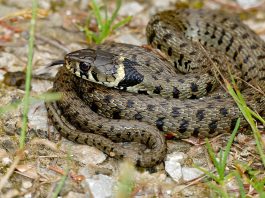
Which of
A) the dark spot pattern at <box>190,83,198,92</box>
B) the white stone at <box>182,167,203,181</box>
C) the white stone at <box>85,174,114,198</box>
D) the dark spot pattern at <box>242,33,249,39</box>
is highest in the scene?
the dark spot pattern at <box>242,33,249,39</box>

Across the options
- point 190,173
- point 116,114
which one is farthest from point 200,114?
point 116,114

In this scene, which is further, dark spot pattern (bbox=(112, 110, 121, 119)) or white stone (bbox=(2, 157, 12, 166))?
dark spot pattern (bbox=(112, 110, 121, 119))

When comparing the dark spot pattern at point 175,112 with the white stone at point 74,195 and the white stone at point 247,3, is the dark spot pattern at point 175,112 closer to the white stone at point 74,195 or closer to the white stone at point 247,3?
the white stone at point 74,195

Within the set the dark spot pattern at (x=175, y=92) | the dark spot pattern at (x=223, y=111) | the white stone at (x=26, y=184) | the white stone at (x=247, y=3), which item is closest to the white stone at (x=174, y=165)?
the dark spot pattern at (x=223, y=111)

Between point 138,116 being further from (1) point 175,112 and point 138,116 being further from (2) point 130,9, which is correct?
(2) point 130,9

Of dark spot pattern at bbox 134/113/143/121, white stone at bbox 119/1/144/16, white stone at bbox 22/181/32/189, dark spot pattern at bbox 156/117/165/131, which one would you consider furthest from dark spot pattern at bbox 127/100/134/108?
white stone at bbox 119/1/144/16

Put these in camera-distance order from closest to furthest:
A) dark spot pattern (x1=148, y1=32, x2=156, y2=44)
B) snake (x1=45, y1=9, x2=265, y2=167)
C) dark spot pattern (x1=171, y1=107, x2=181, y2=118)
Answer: snake (x1=45, y1=9, x2=265, y2=167)
dark spot pattern (x1=171, y1=107, x2=181, y2=118)
dark spot pattern (x1=148, y1=32, x2=156, y2=44)

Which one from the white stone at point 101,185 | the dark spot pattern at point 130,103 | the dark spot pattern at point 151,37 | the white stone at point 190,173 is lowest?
the white stone at point 101,185

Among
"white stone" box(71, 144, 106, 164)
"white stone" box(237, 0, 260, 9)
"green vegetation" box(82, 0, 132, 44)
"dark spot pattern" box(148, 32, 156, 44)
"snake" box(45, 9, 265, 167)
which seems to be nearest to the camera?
"white stone" box(71, 144, 106, 164)

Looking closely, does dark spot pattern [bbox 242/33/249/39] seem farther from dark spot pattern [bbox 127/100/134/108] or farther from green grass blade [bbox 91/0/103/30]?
dark spot pattern [bbox 127/100/134/108]
